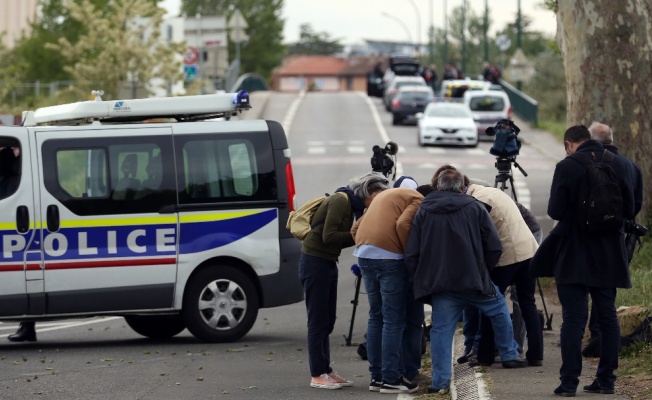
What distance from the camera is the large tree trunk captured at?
17453mm

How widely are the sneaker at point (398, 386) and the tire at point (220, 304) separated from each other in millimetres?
3855

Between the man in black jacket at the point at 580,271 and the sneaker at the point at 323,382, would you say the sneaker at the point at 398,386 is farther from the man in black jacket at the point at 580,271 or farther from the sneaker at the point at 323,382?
the man in black jacket at the point at 580,271

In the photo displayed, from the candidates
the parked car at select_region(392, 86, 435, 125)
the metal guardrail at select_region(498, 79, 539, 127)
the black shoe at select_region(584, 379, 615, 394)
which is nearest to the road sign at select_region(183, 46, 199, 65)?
the parked car at select_region(392, 86, 435, 125)

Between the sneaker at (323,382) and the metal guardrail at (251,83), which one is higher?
the sneaker at (323,382)

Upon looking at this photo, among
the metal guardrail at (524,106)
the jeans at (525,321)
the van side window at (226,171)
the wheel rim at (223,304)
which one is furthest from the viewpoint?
the metal guardrail at (524,106)

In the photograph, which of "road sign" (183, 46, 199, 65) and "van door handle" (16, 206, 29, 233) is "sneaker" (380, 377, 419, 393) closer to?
"van door handle" (16, 206, 29, 233)

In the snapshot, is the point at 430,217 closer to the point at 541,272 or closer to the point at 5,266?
the point at 541,272

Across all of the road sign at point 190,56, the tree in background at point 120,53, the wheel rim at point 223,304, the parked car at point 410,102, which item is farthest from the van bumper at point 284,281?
the parked car at point 410,102

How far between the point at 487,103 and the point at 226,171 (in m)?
34.4

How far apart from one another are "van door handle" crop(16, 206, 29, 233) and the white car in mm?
30351

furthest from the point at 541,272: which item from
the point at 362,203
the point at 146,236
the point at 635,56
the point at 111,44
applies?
the point at 111,44

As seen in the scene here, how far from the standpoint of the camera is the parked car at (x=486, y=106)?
47.4m

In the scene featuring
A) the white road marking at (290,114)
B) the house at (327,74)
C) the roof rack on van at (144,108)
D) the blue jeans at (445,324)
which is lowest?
the house at (327,74)

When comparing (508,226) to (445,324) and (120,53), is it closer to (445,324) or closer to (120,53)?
(445,324)
